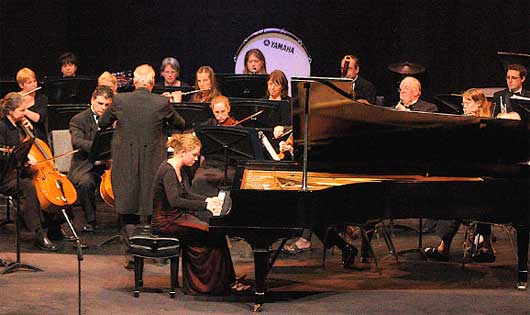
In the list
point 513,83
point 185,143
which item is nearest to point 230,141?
point 185,143

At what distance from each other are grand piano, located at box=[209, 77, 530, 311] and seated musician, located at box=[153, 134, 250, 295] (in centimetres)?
35

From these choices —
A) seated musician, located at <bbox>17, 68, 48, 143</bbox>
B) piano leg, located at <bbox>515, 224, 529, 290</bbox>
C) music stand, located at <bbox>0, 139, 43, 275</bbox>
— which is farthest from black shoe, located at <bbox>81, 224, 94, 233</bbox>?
piano leg, located at <bbox>515, 224, 529, 290</bbox>

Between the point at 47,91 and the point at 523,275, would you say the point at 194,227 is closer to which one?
the point at 523,275

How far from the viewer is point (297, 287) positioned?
8555mm

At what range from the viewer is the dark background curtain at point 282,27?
12.7 meters

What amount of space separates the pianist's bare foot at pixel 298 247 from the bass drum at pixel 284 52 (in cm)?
367

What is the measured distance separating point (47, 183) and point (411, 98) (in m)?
3.48

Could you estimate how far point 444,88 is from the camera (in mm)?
12859

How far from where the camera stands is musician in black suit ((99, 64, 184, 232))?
8.98 m

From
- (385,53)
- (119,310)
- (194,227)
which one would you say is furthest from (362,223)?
(385,53)

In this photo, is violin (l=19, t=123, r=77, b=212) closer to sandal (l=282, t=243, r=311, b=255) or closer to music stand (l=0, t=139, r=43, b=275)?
music stand (l=0, t=139, r=43, b=275)

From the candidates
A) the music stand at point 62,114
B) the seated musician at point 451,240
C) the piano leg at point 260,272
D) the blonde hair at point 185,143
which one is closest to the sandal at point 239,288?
the piano leg at point 260,272

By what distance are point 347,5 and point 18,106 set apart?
5.27m

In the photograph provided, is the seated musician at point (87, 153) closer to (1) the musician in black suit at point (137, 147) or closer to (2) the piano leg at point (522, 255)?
(1) the musician in black suit at point (137, 147)
